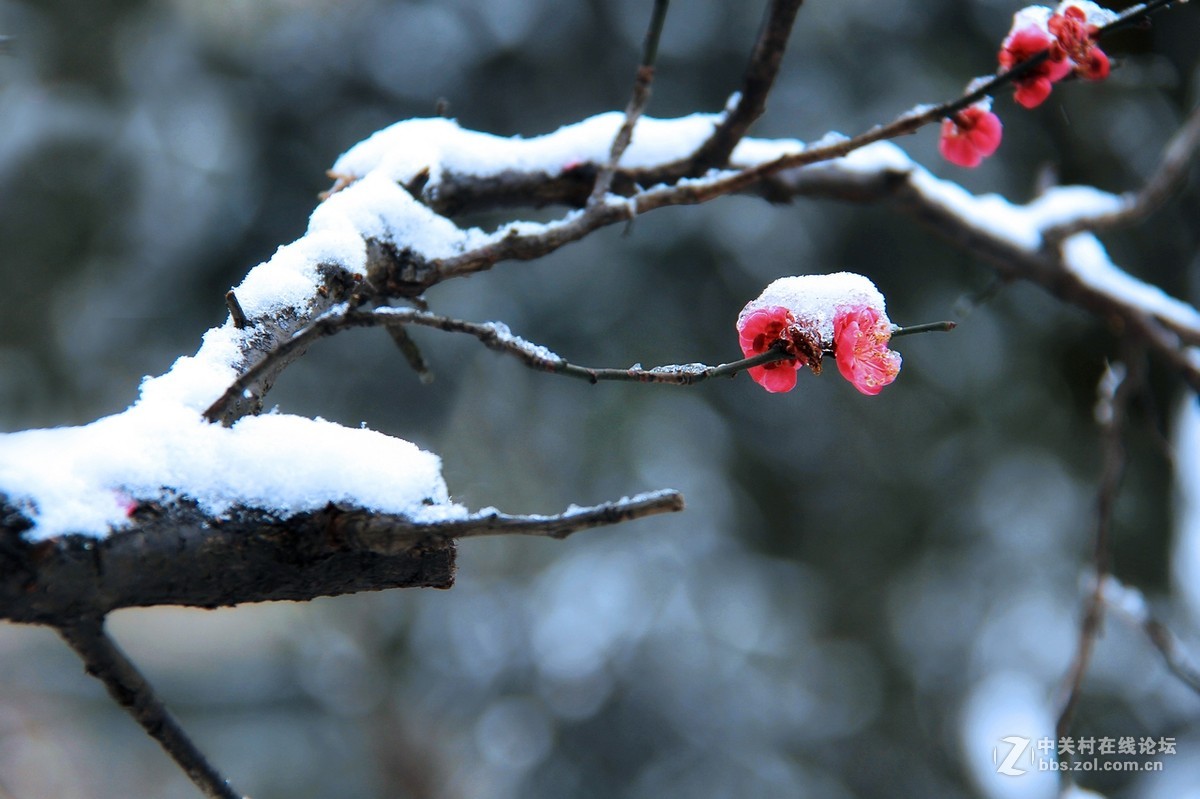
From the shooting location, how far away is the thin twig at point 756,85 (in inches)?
33.9

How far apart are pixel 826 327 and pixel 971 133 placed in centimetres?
46

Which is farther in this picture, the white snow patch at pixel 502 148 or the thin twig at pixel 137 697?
the white snow patch at pixel 502 148

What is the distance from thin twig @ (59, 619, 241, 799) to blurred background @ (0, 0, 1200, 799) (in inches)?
86.7

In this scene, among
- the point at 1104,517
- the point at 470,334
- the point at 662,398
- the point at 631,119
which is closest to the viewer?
the point at 470,334

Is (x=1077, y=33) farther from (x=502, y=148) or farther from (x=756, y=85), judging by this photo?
(x=502, y=148)

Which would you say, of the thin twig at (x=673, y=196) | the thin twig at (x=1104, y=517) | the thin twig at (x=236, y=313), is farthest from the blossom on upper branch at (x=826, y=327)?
the thin twig at (x=1104, y=517)

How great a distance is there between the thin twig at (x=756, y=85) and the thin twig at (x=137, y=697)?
72 cm

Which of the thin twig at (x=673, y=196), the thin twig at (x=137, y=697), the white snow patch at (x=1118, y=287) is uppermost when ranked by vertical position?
the thin twig at (x=673, y=196)

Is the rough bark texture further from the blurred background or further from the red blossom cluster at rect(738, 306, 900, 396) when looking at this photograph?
the blurred background

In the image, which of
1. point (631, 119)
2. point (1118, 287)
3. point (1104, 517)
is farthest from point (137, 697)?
point (1118, 287)

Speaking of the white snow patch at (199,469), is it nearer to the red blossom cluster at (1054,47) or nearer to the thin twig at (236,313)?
the thin twig at (236,313)

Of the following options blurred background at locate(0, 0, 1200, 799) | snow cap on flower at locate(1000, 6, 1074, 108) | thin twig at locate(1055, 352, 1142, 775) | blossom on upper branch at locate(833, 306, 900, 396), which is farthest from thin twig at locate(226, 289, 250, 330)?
blurred background at locate(0, 0, 1200, 799)

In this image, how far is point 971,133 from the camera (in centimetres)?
98

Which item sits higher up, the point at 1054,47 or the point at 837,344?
the point at 1054,47
